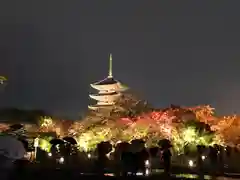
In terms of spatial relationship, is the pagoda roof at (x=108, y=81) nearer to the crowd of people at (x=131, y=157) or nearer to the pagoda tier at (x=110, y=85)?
the pagoda tier at (x=110, y=85)

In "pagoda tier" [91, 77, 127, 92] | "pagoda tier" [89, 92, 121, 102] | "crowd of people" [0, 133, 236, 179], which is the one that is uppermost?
"pagoda tier" [91, 77, 127, 92]

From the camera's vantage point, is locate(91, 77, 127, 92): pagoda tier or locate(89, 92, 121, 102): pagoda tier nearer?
locate(89, 92, 121, 102): pagoda tier

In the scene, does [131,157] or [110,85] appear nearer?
[131,157]

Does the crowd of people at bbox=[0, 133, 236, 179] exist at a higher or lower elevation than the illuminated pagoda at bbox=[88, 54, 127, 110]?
lower

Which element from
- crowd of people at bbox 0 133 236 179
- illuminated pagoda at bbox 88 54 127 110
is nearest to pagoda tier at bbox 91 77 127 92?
illuminated pagoda at bbox 88 54 127 110

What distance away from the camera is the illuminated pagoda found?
179ft

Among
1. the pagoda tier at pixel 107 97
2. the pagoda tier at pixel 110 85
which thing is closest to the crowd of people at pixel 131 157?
the pagoda tier at pixel 107 97

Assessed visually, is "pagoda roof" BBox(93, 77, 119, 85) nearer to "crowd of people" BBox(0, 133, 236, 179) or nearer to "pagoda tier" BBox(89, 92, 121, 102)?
"pagoda tier" BBox(89, 92, 121, 102)

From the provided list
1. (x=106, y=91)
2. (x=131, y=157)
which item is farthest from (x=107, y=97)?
(x=131, y=157)

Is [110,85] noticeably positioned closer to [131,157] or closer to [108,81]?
[108,81]

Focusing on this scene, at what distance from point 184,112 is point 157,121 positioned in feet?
7.85

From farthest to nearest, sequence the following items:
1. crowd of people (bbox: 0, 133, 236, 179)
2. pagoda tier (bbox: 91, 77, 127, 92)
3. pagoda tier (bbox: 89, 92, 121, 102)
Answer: pagoda tier (bbox: 91, 77, 127, 92) < pagoda tier (bbox: 89, 92, 121, 102) < crowd of people (bbox: 0, 133, 236, 179)

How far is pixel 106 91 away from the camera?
184 ft

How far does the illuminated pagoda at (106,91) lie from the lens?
54562 mm
